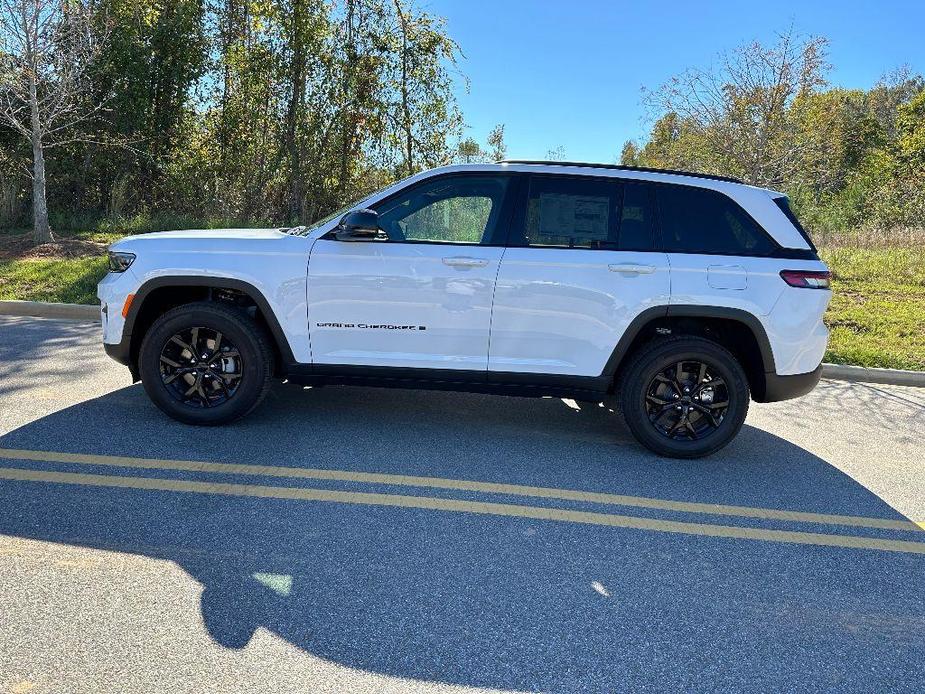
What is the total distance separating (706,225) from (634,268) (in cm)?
62

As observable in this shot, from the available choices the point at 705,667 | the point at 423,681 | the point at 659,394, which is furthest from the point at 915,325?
the point at 423,681

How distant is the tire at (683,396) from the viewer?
4.88m

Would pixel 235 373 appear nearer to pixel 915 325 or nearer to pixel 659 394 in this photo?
pixel 659 394

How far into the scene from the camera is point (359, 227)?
4723mm

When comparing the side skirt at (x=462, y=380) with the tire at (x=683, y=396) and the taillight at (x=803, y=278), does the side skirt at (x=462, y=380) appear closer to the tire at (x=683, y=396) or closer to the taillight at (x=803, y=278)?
the tire at (x=683, y=396)

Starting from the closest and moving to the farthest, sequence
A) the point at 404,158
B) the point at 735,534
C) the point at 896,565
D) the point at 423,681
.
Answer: the point at 423,681 → the point at 896,565 → the point at 735,534 → the point at 404,158

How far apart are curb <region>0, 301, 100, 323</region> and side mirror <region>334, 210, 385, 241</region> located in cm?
550

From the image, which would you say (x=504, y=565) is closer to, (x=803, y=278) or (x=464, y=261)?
(x=464, y=261)

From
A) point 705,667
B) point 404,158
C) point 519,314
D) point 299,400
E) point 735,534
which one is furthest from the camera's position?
point 404,158

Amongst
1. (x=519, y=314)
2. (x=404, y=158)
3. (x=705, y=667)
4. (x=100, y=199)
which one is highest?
(x=404, y=158)

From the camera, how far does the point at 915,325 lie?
9.23 m

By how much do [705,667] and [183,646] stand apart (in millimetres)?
1949

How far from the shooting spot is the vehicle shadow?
2779mm

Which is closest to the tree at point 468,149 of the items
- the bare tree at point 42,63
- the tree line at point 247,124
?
the tree line at point 247,124
